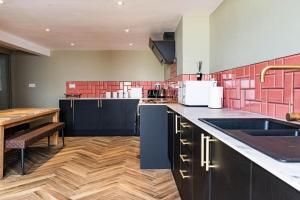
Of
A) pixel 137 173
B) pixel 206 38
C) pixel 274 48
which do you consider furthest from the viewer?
pixel 206 38

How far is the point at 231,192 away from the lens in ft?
3.33

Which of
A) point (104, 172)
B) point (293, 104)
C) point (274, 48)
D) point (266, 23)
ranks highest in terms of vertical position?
point (266, 23)

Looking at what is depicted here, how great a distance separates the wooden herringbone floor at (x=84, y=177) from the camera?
106 inches

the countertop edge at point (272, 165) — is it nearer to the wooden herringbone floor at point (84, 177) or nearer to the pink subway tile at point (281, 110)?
the pink subway tile at point (281, 110)

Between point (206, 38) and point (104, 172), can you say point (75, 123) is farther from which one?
point (206, 38)

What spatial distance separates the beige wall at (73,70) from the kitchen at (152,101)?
25 mm

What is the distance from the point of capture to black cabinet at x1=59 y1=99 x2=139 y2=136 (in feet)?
20.1

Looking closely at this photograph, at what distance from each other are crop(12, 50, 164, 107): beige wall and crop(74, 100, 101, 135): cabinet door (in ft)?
3.27

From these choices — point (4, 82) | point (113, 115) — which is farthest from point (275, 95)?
point (4, 82)

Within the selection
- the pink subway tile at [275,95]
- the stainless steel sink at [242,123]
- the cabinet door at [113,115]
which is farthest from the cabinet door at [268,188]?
the cabinet door at [113,115]

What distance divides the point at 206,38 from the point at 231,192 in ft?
10.00

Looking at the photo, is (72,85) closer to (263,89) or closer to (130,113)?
(130,113)

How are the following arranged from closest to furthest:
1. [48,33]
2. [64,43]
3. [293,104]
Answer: [293,104]
[48,33]
[64,43]

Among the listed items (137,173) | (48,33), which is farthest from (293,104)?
(48,33)
